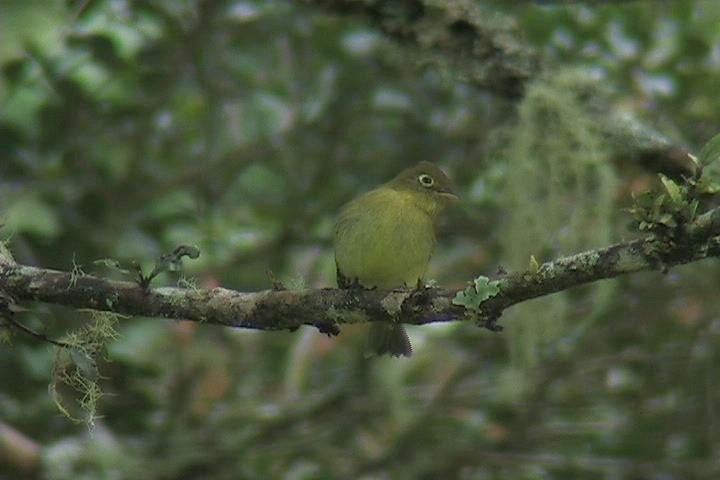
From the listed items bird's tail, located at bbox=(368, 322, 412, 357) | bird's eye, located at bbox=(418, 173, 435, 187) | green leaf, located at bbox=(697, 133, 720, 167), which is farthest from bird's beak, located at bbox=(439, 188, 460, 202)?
green leaf, located at bbox=(697, 133, 720, 167)

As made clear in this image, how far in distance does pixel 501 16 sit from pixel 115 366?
1.83 meters

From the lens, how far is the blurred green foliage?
4773 mm

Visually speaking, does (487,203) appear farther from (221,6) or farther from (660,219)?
(660,219)

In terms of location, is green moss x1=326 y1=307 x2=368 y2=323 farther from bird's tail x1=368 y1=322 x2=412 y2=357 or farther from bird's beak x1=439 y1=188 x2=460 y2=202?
bird's beak x1=439 y1=188 x2=460 y2=202

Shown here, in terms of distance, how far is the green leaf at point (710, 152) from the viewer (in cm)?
235

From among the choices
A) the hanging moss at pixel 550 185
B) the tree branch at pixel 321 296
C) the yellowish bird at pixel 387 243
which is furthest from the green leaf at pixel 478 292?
the hanging moss at pixel 550 185

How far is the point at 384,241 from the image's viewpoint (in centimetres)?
396

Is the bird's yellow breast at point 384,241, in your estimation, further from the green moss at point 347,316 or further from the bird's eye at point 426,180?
the green moss at point 347,316

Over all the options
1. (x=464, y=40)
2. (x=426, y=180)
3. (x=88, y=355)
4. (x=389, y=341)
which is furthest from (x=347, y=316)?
(x=464, y=40)

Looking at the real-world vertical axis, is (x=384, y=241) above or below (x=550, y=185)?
below

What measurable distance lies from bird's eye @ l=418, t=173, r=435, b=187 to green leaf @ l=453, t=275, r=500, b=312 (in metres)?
1.90

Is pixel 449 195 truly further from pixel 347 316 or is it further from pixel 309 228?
pixel 347 316

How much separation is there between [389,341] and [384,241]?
313 millimetres

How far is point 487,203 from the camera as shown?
5457 millimetres
